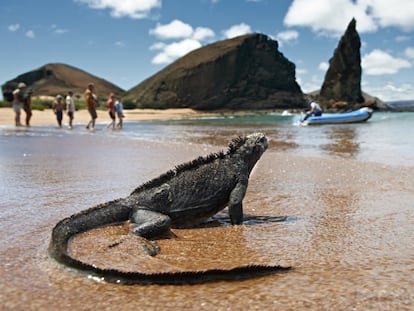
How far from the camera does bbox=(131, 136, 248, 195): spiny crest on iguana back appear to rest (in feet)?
14.2

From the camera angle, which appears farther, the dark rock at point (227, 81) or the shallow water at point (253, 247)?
the dark rock at point (227, 81)

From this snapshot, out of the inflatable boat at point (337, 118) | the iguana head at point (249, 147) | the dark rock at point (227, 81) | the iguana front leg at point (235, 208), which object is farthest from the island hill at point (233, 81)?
the iguana front leg at point (235, 208)

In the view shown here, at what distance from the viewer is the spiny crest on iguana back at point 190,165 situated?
4336mm

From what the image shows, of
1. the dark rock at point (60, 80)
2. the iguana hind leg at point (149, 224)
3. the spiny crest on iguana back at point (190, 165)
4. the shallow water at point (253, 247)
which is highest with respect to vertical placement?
the dark rock at point (60, 80)

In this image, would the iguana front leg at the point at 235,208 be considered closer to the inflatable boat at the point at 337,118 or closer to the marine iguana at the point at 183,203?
the marine iguana at the point at 183,203

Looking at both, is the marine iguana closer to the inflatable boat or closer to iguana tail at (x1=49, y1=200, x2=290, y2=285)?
iguana tail at (x1=49, y1=200, x2=290, y2=285)

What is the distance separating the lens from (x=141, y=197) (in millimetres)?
4227

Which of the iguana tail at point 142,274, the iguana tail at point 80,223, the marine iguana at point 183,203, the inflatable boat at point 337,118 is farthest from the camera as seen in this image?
the inflatable boat at point 337,118

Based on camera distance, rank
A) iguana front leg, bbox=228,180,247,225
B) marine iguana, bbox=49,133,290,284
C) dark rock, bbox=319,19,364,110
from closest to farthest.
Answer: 1. marine iguana, bbox=49,133,290,284
2. iguana front leg, bbox=228,180,247,225
3. dark rock, bbox=319,19,364,110

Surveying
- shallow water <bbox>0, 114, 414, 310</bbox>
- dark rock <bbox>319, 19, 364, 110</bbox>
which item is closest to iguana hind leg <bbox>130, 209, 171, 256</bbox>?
shallow water <bbox>0, 114, 414, 310</bbox>

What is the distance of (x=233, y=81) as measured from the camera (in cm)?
11412

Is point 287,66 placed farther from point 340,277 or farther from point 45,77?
point 340,277

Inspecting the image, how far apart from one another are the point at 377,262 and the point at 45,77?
390 feet

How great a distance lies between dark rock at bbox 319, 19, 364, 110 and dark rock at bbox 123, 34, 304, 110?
29.0ft
